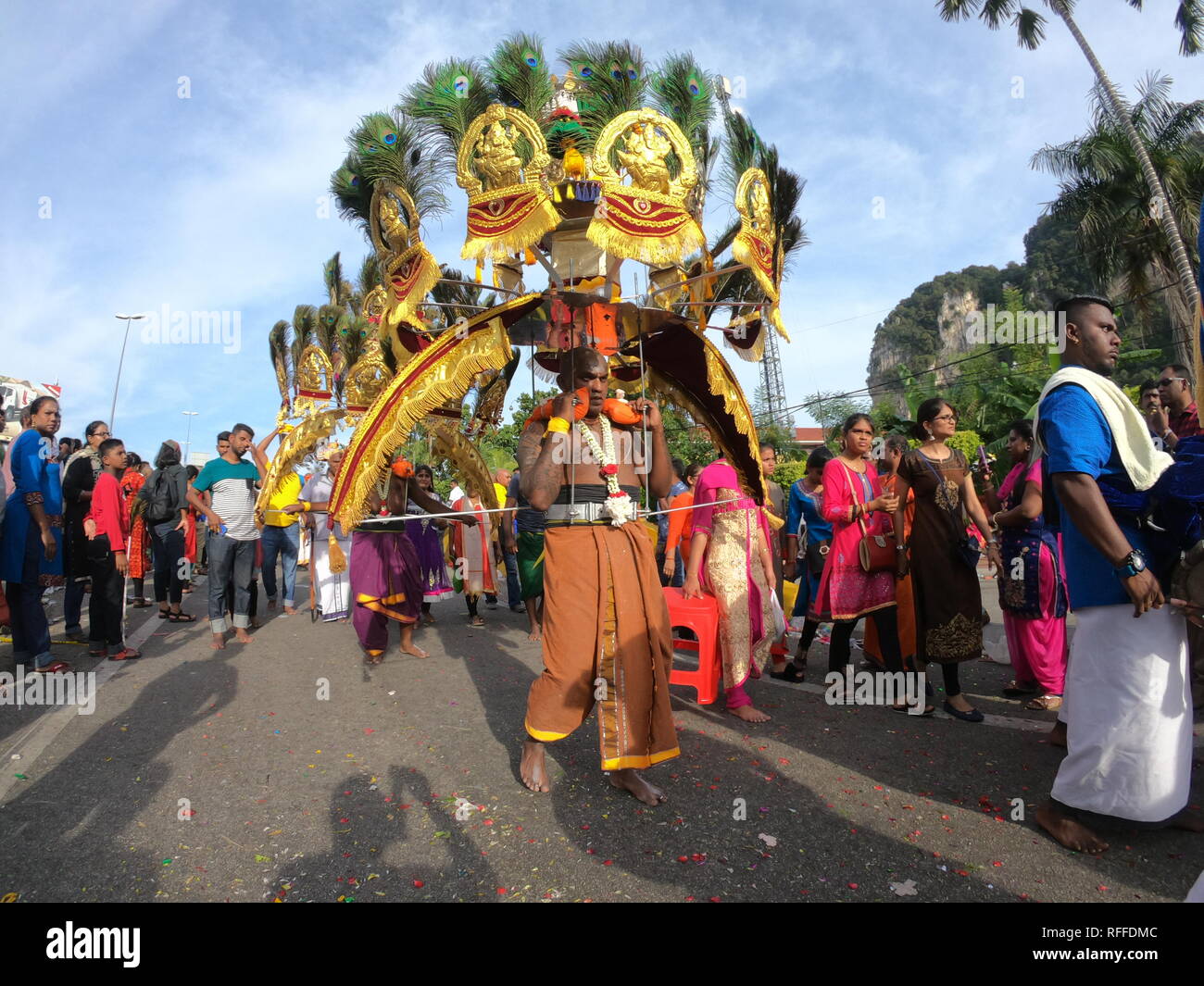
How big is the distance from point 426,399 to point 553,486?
1.45 metres

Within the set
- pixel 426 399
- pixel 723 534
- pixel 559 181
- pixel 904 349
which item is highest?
pixel 904 349

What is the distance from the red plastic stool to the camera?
462 centimetres

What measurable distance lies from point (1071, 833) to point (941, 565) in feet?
6.26

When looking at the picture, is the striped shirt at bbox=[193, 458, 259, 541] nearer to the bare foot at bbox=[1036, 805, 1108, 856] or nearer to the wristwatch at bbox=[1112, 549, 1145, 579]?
the bare foot at bbox=[1036, 805, 1108, 856]

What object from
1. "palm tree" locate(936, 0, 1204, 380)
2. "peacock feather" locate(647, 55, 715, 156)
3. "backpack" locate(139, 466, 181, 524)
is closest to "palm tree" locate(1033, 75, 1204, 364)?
"palm tree" locate(936, 0, 1204, 380)

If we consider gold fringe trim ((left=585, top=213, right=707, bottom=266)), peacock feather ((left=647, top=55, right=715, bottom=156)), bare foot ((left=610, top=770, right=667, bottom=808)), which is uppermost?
peacock feather ((left=647, top=55, right=715, bottom=156))

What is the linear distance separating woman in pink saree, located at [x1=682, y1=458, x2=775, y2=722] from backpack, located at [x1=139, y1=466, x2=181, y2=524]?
22.6ft

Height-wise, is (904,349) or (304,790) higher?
(904,349)

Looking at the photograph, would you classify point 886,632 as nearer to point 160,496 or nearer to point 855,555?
point 855,555

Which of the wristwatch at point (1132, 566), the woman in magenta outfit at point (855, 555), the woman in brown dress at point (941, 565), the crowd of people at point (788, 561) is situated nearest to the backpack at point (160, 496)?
the crowd of people at point (788, 561)

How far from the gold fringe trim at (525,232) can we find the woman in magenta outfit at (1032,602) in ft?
10.6
